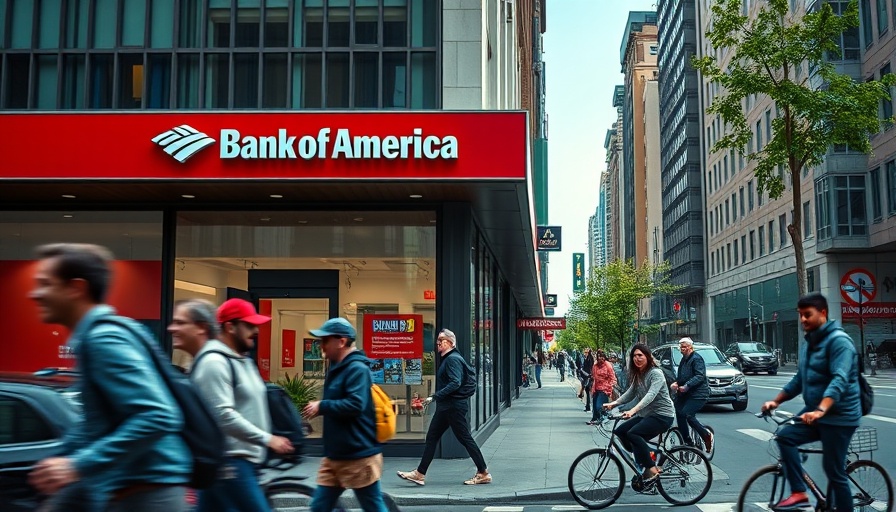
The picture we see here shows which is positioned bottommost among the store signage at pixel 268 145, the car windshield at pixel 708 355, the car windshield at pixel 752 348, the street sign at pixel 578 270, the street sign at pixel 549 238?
the car windshield at pixel 708 355

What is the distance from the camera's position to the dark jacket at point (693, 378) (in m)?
13.2

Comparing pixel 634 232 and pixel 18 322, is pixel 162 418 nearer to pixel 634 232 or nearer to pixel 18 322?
pixel 18 322

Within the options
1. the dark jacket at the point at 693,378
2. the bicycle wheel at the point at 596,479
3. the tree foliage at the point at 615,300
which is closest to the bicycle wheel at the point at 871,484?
the bicycle wheel at the point at 596,479

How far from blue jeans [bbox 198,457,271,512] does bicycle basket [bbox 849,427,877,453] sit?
16.5ft

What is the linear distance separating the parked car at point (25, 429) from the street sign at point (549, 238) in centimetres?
2995

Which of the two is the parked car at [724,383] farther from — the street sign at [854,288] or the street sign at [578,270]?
the street sign at [578,270]

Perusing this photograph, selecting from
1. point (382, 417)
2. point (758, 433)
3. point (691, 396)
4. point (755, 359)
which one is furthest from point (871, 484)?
point (755, 359)

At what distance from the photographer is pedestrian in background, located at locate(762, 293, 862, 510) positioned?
6.96 metres

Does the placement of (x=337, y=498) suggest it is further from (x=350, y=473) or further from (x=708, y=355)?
(x=708, y=355)

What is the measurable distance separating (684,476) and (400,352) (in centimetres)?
569

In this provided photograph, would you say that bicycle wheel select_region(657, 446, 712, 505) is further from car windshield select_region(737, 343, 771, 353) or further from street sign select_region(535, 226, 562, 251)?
car windshield select_region(737, 343, 771, 353)

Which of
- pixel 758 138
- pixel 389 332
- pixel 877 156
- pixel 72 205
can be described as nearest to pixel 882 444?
pixel 389 332

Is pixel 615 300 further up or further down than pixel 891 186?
further down

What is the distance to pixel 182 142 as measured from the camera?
514 inches
